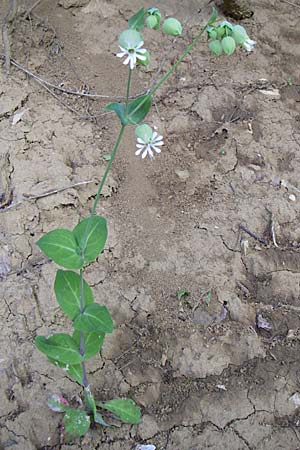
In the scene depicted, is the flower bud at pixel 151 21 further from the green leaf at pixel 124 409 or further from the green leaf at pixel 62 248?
the green leaf at pixel 124 409

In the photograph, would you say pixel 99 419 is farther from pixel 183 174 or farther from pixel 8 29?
pixel 8 29

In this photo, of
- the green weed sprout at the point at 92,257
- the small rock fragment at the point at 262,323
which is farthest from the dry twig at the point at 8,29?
the small rock fragment at the point at 262,323

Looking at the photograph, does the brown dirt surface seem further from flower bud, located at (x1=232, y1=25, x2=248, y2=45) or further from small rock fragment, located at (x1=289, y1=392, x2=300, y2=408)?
flower bud, located at (x1=232, y1=25, x2=248, y2=45)

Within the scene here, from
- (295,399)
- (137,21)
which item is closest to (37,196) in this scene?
(137,21)

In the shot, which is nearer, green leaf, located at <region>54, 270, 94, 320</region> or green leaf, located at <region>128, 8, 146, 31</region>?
green leaf, located at <region>128, 8, 146, 31</region>

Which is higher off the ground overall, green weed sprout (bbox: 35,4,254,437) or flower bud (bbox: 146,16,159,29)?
flower bud (bbox: 146,16,159,29)

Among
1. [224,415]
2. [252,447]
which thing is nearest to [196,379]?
[224,415]

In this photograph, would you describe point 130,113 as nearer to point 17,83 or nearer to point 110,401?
point 110,401

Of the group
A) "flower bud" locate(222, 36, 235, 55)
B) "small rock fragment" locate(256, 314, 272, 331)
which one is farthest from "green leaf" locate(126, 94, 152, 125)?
"small rock fragment" locate(256, 314, 272, 331)
